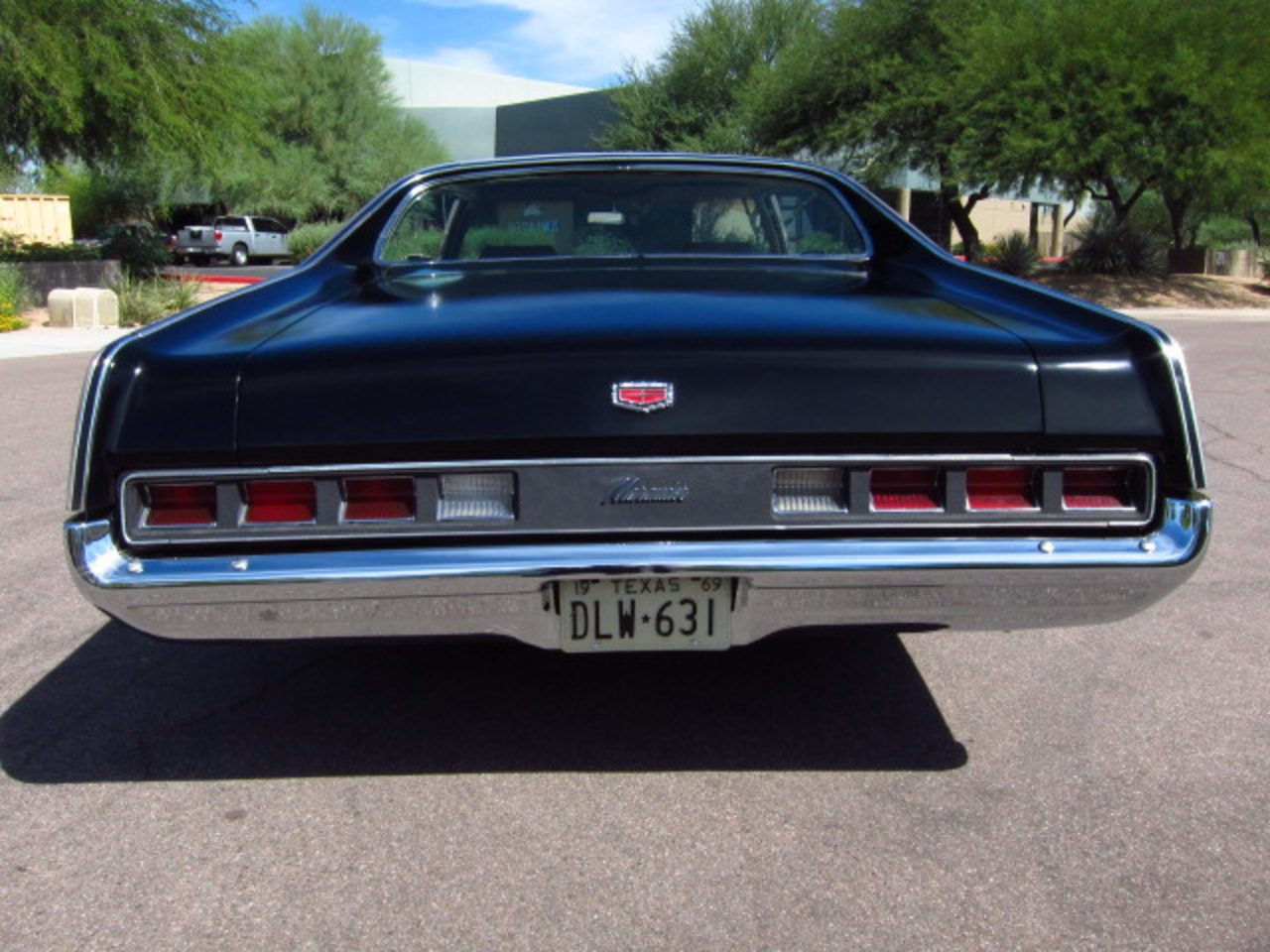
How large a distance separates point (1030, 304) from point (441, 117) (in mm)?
51814

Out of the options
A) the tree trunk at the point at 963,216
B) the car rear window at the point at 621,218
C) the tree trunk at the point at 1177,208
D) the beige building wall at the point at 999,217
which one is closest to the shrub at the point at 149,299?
the car rear window at the point at 621,218

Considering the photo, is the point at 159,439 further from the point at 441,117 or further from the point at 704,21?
the point at 441,117

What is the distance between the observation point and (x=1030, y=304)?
10.6 ft

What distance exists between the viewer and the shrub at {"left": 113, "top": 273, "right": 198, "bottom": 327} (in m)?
17.2

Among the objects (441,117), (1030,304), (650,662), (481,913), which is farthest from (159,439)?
(441,117)

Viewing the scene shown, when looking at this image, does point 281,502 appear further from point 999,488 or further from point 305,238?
point 305,238

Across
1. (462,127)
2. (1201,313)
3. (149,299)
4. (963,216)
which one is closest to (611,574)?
(149,299)

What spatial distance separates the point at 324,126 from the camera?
43.9 m

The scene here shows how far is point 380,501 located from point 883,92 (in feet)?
87.9

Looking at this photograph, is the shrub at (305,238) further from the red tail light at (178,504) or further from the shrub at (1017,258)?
the red tail light at (178,504)

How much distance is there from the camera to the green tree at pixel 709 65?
34812 mm

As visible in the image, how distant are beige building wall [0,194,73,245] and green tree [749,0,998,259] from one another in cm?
1977

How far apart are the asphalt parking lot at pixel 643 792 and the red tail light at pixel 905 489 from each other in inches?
16.2

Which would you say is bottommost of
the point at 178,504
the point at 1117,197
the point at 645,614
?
the point at 645,614
